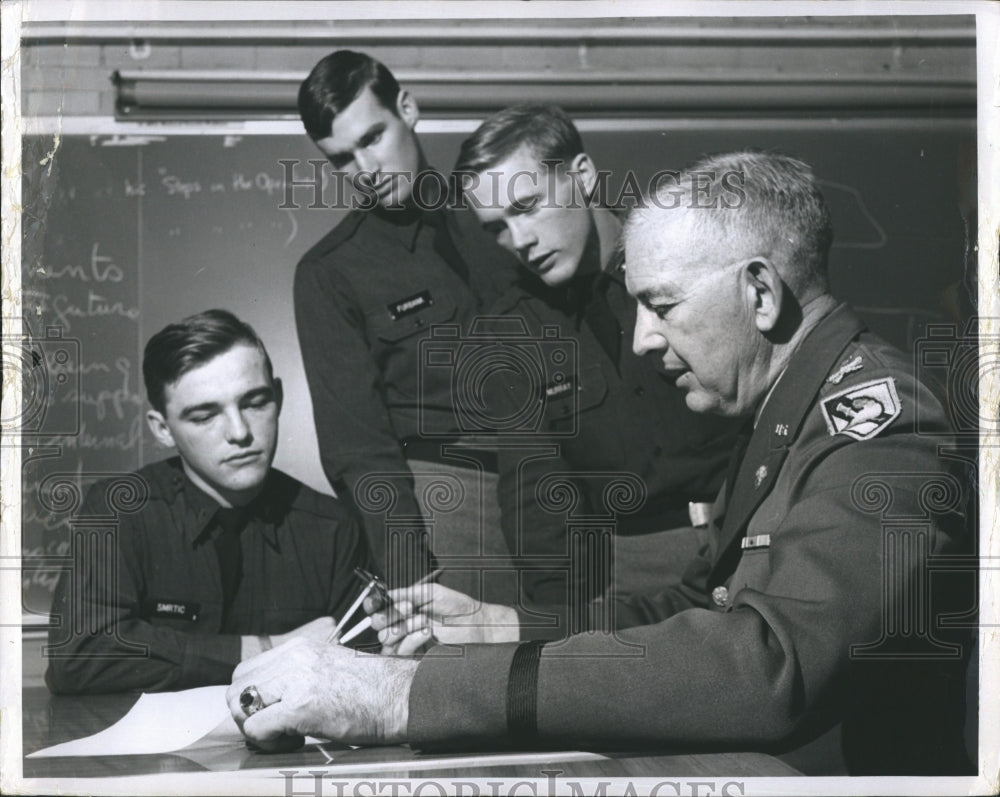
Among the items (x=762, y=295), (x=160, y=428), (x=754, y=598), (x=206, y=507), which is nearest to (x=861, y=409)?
(x=762, y=295)

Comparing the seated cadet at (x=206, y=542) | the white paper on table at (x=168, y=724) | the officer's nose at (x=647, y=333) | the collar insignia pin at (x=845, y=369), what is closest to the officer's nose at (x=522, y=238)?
the officer's nose at (x=647, y=333)

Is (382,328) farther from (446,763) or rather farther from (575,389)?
(446,763)

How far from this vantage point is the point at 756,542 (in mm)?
3264

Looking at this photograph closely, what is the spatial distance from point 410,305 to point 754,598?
4.26ft

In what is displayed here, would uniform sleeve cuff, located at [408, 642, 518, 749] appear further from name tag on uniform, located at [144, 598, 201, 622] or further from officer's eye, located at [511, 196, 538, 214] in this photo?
officer's eye, located at [511, 196, 538, 214]

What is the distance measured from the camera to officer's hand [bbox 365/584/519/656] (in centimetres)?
340

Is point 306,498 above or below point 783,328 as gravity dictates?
below

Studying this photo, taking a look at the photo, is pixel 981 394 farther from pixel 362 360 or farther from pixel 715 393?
pixel 362 360

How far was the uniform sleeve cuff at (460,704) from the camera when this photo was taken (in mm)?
3205

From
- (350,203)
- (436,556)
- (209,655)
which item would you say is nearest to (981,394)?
(436,556)

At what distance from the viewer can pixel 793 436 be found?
3297 mm

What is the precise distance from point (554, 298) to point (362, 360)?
1.97 feet


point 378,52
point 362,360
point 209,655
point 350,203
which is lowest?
point 209,655

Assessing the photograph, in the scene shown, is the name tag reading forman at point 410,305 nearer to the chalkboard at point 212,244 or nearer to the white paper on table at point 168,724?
the chalkboard at point 212,244
